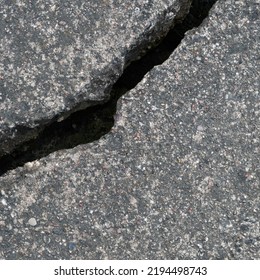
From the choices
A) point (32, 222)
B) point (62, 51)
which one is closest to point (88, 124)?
point (62, 51)

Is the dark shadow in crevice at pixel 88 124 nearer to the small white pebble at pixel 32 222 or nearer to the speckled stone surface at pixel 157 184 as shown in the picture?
the speckled stone surface at pixel 157 184

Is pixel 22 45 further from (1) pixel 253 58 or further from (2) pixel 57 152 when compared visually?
(1) pixel 253 58

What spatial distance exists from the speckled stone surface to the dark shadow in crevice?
0.06 m

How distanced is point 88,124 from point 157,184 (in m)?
0.35

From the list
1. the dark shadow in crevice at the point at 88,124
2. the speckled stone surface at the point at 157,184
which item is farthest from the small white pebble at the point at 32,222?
the dark shadow in crevice at the point at 88,124

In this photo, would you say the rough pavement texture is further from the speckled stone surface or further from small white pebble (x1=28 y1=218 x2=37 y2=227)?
small white pebble (x1=28 y1=218 x2=37 y2=227)

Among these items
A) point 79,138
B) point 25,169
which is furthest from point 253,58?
point 25,169

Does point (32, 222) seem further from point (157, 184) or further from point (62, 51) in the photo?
point (62, 51)

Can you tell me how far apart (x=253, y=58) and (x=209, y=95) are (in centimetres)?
22

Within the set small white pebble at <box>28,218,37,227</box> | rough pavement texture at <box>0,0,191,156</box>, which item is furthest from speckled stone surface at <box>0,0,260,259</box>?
rough pavement texture at <box>0,0,191,156</box>

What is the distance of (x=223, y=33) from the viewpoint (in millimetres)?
3023

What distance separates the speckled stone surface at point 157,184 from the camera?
2904mm

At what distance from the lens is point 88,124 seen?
302cm

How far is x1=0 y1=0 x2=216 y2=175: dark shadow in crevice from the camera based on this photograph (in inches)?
118
